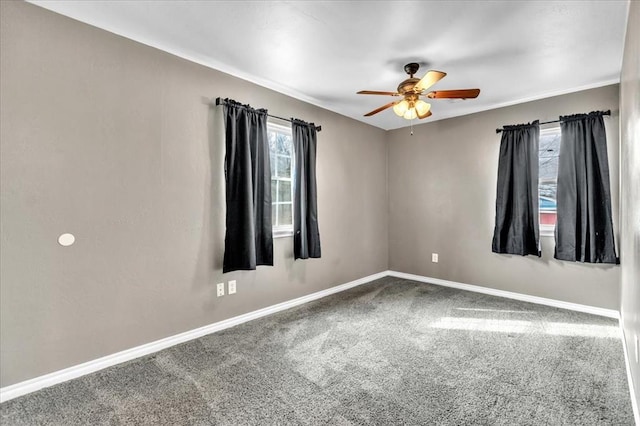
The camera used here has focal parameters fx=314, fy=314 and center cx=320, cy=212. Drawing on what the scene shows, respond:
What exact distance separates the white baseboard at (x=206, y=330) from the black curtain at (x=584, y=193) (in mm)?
586

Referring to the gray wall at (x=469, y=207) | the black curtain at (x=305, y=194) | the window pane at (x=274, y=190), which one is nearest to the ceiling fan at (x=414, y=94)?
the black curtain at (x=305, y=194)

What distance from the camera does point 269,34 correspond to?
2375 millimetres

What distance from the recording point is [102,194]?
2264mm

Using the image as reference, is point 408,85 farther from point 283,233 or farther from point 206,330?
point 206,330

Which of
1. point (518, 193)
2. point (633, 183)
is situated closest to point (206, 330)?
point (633, 183)

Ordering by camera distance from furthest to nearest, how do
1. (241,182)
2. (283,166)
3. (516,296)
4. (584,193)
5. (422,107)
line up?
(516,296)
(283,166)
(584,193)
(241,182)
(422,107)

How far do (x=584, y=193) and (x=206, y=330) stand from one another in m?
4.03

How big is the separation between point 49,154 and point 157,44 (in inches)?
45.9

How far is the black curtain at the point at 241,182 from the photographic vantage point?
292 centimetres

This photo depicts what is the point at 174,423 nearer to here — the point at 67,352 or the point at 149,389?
the point at 149,389

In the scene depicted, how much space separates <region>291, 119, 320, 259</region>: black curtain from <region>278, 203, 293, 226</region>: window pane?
3.7 inches

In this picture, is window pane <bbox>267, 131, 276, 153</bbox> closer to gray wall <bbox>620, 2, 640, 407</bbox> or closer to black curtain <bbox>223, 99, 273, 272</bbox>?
black curtain <bbox>223, 99, 273, 272</bbox>

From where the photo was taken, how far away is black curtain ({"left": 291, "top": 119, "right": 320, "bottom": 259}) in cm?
360

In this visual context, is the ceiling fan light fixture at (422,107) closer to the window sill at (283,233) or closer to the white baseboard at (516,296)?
the window sill at (283,233)
